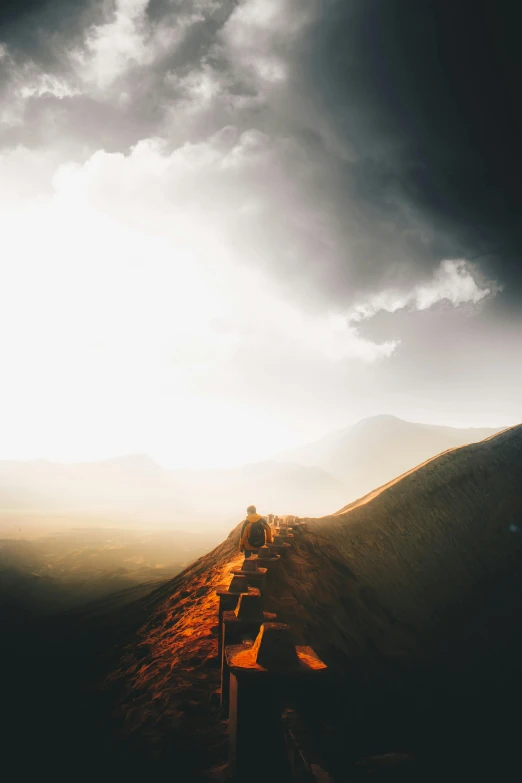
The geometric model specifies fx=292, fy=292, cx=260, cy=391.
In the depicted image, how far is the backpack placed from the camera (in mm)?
9031

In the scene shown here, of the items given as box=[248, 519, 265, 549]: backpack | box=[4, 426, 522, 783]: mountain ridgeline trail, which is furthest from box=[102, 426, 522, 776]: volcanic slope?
box=[248, 519, 265, 549]: backpack

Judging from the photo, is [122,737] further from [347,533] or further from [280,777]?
[347,533]

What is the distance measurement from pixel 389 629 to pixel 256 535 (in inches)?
238

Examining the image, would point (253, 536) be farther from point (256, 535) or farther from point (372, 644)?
point (372, 644)

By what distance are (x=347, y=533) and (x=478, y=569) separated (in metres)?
7.72

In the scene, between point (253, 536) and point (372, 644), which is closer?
point (372, 644)

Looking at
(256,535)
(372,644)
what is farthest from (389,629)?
(256,535)

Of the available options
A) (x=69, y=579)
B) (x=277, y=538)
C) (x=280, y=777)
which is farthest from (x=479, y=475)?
(x=69, y=579)

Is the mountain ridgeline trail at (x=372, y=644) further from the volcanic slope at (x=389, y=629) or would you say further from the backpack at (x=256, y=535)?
the backpack at (x=256, y=535)

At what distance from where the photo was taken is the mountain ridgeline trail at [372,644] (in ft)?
14.1

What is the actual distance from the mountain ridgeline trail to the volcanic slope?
5 centimetres

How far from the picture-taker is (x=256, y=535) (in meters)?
9.08

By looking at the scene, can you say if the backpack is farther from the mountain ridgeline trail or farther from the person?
the mountain ridgeline trail

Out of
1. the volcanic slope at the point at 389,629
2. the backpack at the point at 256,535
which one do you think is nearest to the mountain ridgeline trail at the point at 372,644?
the volcanic slope at the point at 389,629
